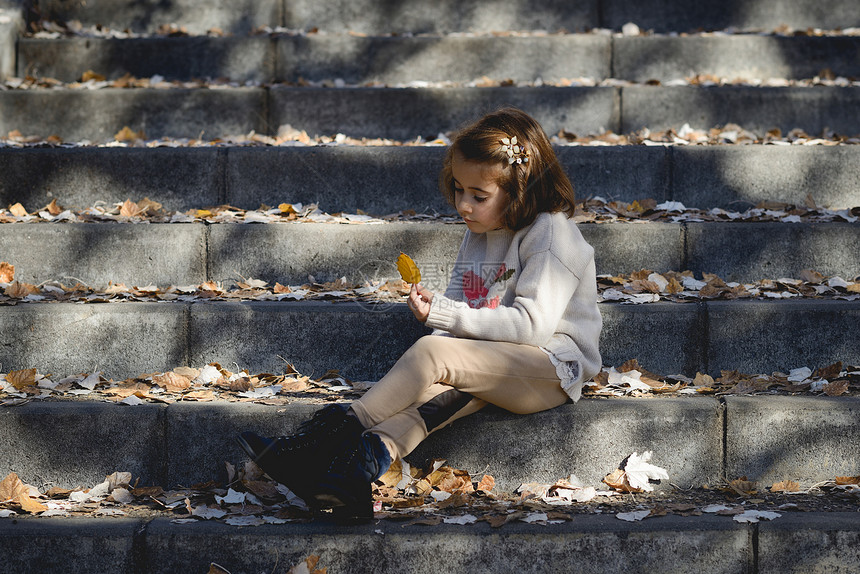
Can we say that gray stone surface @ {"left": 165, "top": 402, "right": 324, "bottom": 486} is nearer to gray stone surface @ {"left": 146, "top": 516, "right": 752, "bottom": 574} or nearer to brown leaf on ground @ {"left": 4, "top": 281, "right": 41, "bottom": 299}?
gray stone surface @ {"left": 146, "top": 516, "right": 752, "bottom": 574}

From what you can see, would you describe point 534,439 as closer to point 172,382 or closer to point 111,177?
point 172,382

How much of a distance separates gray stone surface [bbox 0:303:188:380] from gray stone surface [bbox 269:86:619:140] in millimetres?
1781

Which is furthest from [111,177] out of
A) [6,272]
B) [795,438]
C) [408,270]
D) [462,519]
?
[795,438]

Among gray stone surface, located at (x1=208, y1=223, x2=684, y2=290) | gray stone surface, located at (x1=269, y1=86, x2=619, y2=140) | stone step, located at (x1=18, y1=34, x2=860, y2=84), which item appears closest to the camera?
gray stone surface, located at (x1=208, y1=223, x2=684, y2=290)

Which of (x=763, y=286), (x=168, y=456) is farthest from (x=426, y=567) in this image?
(x=763, y=286)

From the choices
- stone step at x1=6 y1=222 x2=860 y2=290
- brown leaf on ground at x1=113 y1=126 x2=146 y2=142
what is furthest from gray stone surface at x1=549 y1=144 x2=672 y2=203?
brown leaf on ground at x1=113 y1=126 x2=146 y2=142

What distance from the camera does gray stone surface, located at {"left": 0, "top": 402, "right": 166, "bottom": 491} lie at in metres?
2.61

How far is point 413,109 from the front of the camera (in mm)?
4445

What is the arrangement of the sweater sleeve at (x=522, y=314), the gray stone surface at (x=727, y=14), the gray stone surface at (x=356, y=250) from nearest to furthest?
the sweater sleeve at (x=522, y=314) < the gray stone surface at (x=356, y=250) < the gray stone surface at (x=727, y=14)

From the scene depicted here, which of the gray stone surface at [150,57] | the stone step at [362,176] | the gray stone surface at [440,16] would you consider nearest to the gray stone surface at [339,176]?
the stone step at [362,176]

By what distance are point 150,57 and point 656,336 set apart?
3337mm

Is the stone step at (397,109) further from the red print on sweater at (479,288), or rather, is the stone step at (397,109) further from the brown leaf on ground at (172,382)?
the brown leaf on ground at (172,382)

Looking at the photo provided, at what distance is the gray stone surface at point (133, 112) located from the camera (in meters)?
4.39

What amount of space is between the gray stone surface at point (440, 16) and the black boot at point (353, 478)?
11.7 feet
